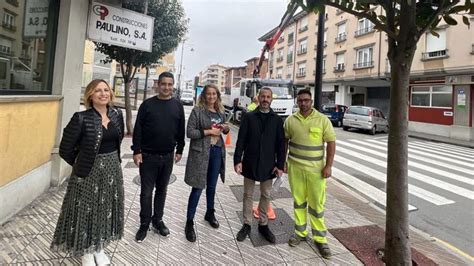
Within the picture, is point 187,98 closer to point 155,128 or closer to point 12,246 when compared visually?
point 155,128

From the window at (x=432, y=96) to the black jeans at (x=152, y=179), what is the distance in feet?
65.1

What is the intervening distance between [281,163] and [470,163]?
9.86 m

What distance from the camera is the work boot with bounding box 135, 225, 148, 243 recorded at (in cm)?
346

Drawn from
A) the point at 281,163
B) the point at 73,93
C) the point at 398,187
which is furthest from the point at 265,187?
the point at 73,93

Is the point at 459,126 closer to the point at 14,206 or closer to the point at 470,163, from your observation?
the point at 470,163

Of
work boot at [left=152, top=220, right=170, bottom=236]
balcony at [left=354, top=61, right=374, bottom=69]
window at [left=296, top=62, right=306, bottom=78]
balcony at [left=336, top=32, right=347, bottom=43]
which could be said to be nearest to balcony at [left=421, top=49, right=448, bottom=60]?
balcony at [left=354, top=61, right=374, bottom=69]

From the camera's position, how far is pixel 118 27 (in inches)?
221

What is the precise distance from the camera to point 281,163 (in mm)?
3682

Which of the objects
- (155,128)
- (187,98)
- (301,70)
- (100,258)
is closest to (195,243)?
(100,258)

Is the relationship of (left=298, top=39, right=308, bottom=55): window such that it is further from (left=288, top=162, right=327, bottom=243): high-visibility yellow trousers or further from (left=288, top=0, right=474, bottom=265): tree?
(left=288, top=162, right=327, bottom=243): high-visibility yellow trousers

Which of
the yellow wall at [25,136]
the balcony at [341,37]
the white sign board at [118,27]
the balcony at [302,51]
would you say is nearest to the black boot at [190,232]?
the yellow wall at [25,136]

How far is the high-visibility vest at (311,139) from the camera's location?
353cm

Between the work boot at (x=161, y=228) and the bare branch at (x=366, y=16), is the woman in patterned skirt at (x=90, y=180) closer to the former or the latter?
the work boot at (x=161, y=228)

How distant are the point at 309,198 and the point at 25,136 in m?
3.68
